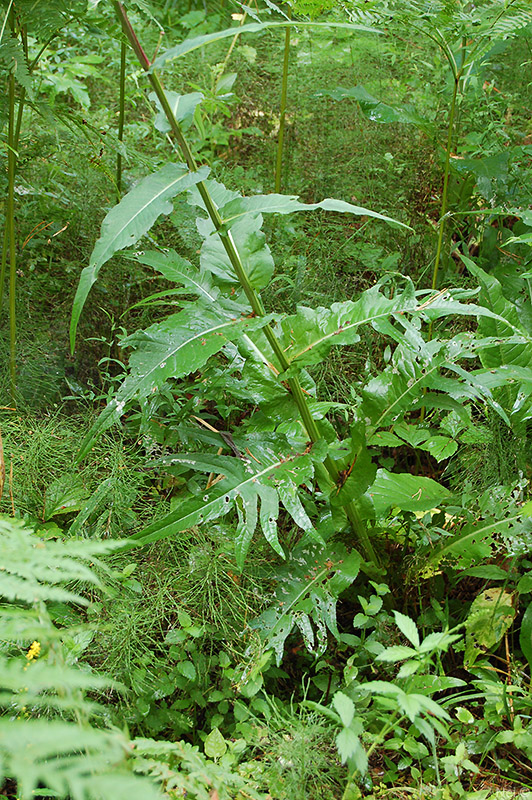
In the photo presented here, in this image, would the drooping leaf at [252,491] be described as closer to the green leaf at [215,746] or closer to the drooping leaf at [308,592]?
the drooping leaf at [308,592]

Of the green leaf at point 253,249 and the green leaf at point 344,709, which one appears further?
the green leaf at point 253,249

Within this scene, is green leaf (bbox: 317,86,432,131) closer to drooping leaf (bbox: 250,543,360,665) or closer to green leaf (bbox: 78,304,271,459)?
green leaf (bbox: 78,304,271,459)

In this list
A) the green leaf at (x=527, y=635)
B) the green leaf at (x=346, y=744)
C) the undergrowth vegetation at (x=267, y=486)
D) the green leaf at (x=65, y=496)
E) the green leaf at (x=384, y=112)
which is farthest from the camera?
the green leaf at (x=384, y=112)

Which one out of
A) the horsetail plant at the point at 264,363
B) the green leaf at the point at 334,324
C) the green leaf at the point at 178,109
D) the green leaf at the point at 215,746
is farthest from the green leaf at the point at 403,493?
the green leaf at the point at 178,109

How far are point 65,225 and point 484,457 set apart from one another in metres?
1.78

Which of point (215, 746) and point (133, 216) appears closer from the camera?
point (133, 216)

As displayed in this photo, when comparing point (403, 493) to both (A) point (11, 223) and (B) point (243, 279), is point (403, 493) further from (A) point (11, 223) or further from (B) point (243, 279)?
(A) point (11, 223)

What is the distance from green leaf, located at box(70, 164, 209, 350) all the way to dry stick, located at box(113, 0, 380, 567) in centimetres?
5

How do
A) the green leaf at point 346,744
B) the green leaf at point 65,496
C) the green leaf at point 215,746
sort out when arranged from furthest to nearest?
the green leaf at point 65,496 < the green leaf at point 215,746 < the green leaf at point 346,744

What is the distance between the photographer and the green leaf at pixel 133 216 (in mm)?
938

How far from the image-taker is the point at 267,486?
4.11 feet

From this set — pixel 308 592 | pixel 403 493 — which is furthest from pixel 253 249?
pixel 308 592

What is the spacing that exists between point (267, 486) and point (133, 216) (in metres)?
0.60

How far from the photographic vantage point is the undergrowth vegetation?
108cm
